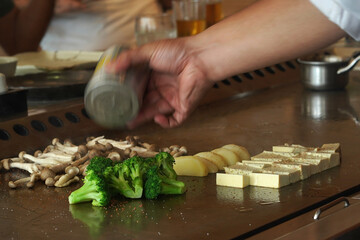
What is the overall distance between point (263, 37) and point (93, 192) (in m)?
0.57

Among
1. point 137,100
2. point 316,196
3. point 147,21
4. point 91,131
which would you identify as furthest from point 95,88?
point 147,21

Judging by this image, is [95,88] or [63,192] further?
[63,192]

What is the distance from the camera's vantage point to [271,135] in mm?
2330

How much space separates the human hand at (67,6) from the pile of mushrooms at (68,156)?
2908 millimetres

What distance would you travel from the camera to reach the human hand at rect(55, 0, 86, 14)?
16.4ft

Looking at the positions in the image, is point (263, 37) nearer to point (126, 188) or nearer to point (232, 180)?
point (232, 180)

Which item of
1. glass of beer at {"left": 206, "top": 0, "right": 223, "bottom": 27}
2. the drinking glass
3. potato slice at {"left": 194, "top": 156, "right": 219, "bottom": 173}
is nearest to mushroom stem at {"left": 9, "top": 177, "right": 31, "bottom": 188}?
potato slice at {"left": 194, "top": 156, "right": 219, "bottom": 173}

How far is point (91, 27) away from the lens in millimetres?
5102

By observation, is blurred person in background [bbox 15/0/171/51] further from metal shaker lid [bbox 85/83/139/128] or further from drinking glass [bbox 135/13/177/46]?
metal shaker lid [bbox 85/83/139/128]

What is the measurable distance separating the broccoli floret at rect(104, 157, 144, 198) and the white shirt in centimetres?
338

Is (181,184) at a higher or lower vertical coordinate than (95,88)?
lower

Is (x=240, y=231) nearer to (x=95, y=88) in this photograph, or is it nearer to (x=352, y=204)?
(x=352, y=204)

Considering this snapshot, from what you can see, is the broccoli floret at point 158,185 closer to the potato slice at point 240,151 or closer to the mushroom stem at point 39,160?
the potato slice at point 240,151

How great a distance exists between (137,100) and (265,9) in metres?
0.37
